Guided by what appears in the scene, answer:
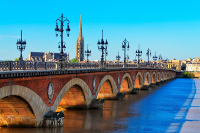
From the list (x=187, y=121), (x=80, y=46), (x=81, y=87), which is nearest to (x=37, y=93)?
(x=81, y=87)

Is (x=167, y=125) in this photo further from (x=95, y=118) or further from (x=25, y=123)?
(x=25, y=123)

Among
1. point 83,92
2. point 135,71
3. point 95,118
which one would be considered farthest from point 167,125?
point 135,71

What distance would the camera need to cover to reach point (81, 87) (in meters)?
30.9

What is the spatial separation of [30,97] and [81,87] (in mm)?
10549

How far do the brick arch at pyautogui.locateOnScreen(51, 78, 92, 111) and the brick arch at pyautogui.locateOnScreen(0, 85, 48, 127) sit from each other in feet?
6.93

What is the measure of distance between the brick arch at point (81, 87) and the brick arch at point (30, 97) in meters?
2.11

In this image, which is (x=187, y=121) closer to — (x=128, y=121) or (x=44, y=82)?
(x=128, y=121)

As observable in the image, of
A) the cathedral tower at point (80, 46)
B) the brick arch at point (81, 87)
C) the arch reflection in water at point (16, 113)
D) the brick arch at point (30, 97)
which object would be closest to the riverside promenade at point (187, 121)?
the brick arch at point (81, 87)

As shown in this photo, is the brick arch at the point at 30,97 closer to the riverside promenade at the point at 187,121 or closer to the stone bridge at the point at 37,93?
the stone bridge at the point at 37,93

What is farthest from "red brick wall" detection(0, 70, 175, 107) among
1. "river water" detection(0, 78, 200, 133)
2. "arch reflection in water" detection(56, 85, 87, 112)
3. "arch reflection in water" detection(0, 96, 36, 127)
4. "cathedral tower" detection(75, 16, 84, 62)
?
"cathedral tower" detection(75, 16, 84, 62)

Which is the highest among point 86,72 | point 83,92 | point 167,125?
point 86,72

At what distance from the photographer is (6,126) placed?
73.5ft

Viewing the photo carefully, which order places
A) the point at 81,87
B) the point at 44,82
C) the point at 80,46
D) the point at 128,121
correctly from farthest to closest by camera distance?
the point at 80,46
the point at 81,87
the point at 128,121
the point at 44,82

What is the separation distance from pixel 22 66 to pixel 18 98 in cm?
216
